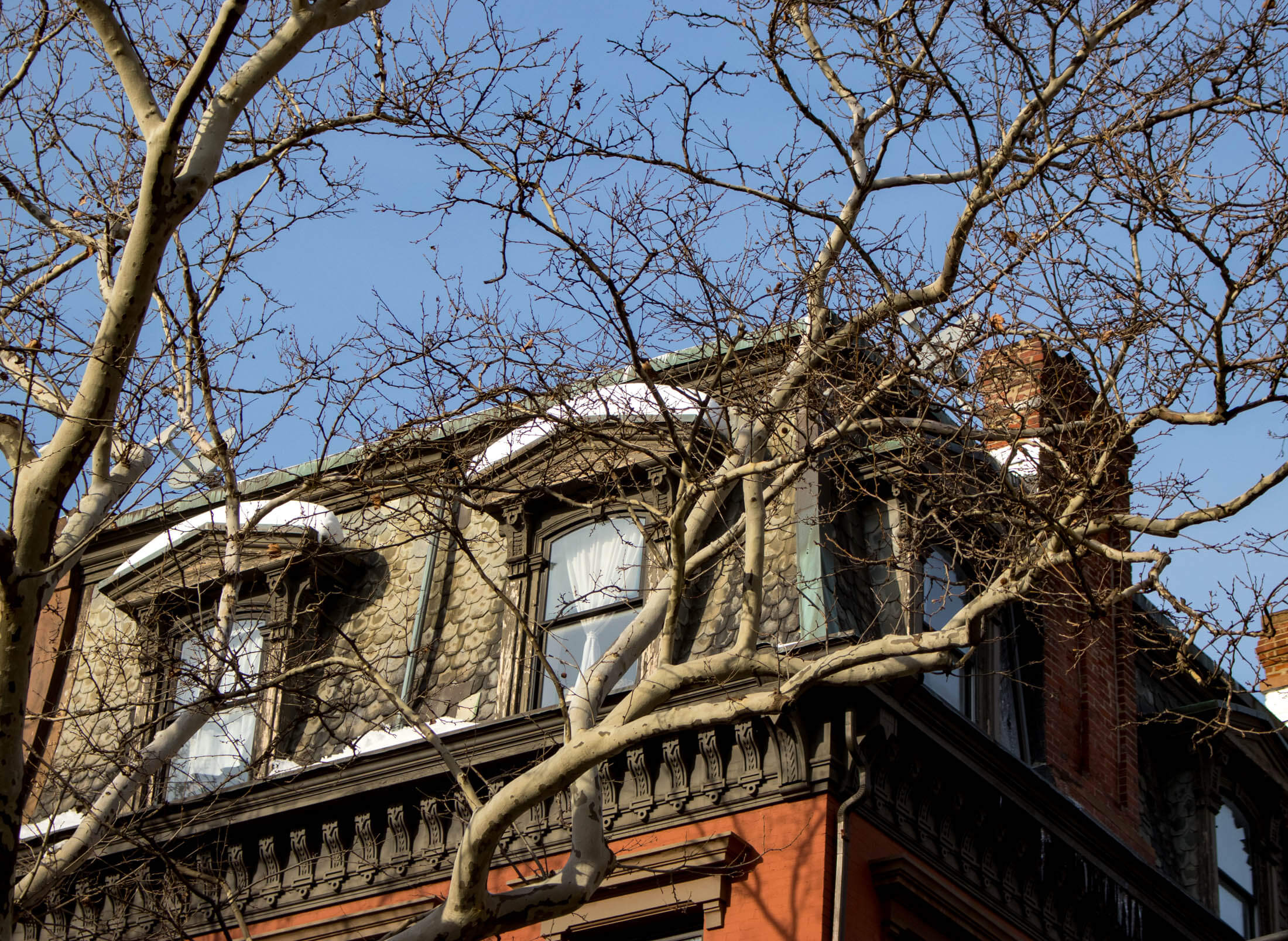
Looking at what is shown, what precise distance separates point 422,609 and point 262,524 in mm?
1916

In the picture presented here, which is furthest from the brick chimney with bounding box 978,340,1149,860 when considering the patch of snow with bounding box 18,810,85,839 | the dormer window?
the patch of snow with bounding box 18,810,85,839

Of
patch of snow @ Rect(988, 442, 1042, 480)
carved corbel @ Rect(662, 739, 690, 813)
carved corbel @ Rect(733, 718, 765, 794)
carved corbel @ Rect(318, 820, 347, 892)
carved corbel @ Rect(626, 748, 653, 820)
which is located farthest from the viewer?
carved corbel @ Rect(318, 820, 347, 892)

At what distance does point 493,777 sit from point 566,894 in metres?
4.73

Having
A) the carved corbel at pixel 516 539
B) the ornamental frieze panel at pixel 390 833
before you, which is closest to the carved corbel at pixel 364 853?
the ornamental frieze panel at pixel 390 833

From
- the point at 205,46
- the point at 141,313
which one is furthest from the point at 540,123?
the point at 141,313

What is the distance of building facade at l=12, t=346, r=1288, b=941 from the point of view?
1219 centimetres

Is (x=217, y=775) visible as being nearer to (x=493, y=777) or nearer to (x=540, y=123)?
(x=493, y=777)

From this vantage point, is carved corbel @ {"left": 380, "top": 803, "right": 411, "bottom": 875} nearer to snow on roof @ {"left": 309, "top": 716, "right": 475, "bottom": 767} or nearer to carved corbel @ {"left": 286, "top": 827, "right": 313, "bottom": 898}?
snow on roof @ {"left": 309, "top": 716, "right": 475, "bottom": 767}

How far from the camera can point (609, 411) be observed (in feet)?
34.1

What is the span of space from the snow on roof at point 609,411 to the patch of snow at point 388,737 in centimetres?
225

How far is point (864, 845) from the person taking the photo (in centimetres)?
1230

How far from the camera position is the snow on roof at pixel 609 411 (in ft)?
33.6

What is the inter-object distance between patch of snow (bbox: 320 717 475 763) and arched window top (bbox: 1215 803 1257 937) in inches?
332

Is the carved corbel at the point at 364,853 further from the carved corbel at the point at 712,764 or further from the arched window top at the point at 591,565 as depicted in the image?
the carved corbel at the point at 712,764
